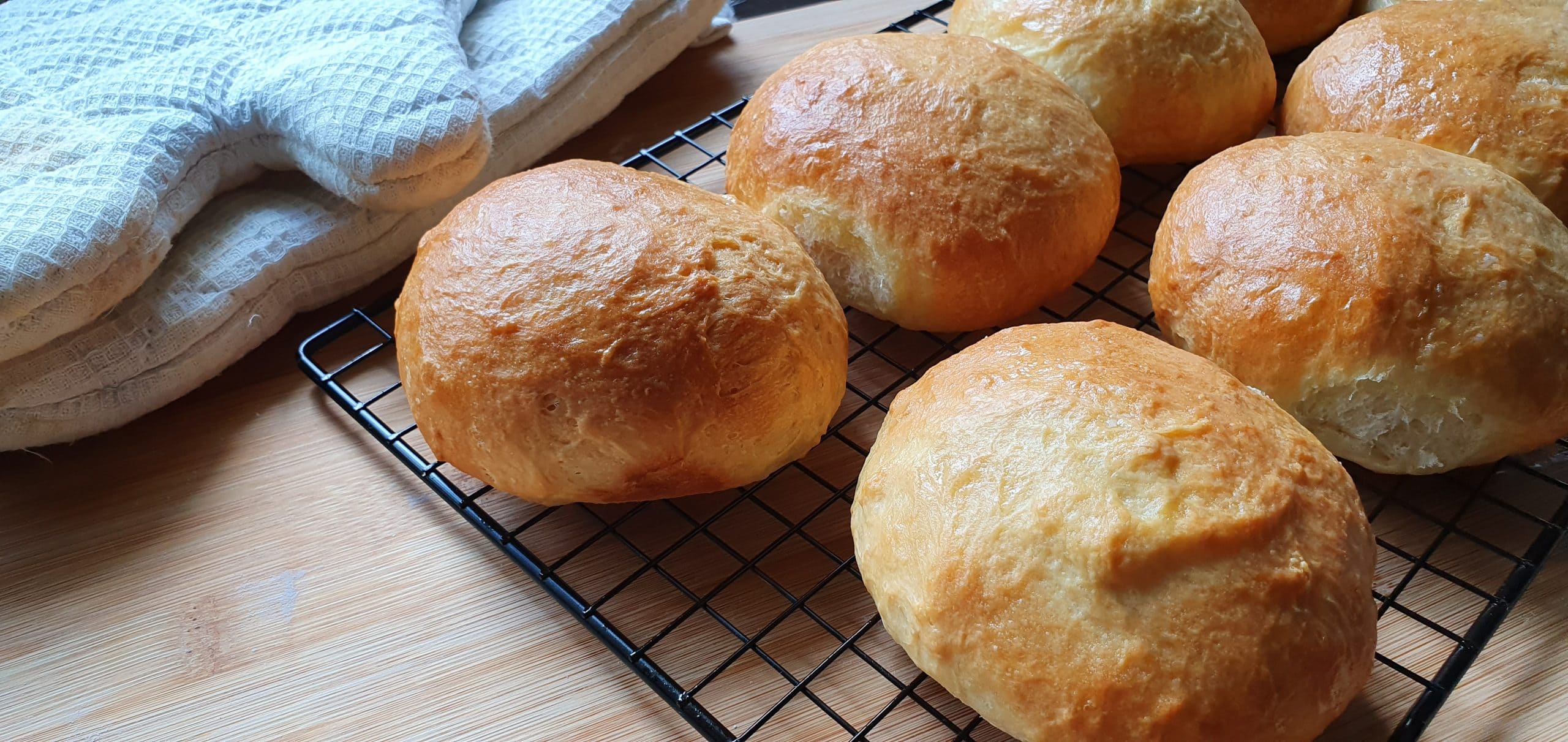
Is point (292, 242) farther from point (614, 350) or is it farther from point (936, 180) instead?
point (936, 180)

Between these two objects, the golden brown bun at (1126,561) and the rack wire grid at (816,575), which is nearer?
the golden brown bun at (1126,561)

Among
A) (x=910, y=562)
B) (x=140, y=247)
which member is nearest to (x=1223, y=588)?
(x=910, y=562)

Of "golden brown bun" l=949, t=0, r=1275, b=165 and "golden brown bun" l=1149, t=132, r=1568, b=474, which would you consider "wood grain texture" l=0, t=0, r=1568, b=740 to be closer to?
"golden brown bun" l=1149, t=132, r=1568, b=474

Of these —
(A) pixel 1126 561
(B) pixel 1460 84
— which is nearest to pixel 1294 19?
(B) pixel 1460 84

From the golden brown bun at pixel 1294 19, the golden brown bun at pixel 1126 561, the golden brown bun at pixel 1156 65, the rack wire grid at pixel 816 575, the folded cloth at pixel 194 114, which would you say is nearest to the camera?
the golden brown bun at pixel 1126 561

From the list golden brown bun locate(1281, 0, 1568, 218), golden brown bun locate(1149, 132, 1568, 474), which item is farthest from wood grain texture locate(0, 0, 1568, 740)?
golden brown bun locate(1281, 0, 1568, 218)

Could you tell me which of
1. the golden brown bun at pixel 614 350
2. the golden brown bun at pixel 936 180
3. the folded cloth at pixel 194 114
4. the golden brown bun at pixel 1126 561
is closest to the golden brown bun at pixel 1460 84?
the golden brown bun at pixel 936 180

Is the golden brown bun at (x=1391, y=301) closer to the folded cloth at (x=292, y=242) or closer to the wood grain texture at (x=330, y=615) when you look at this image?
the wood grain texture at (x=330, y=615)
